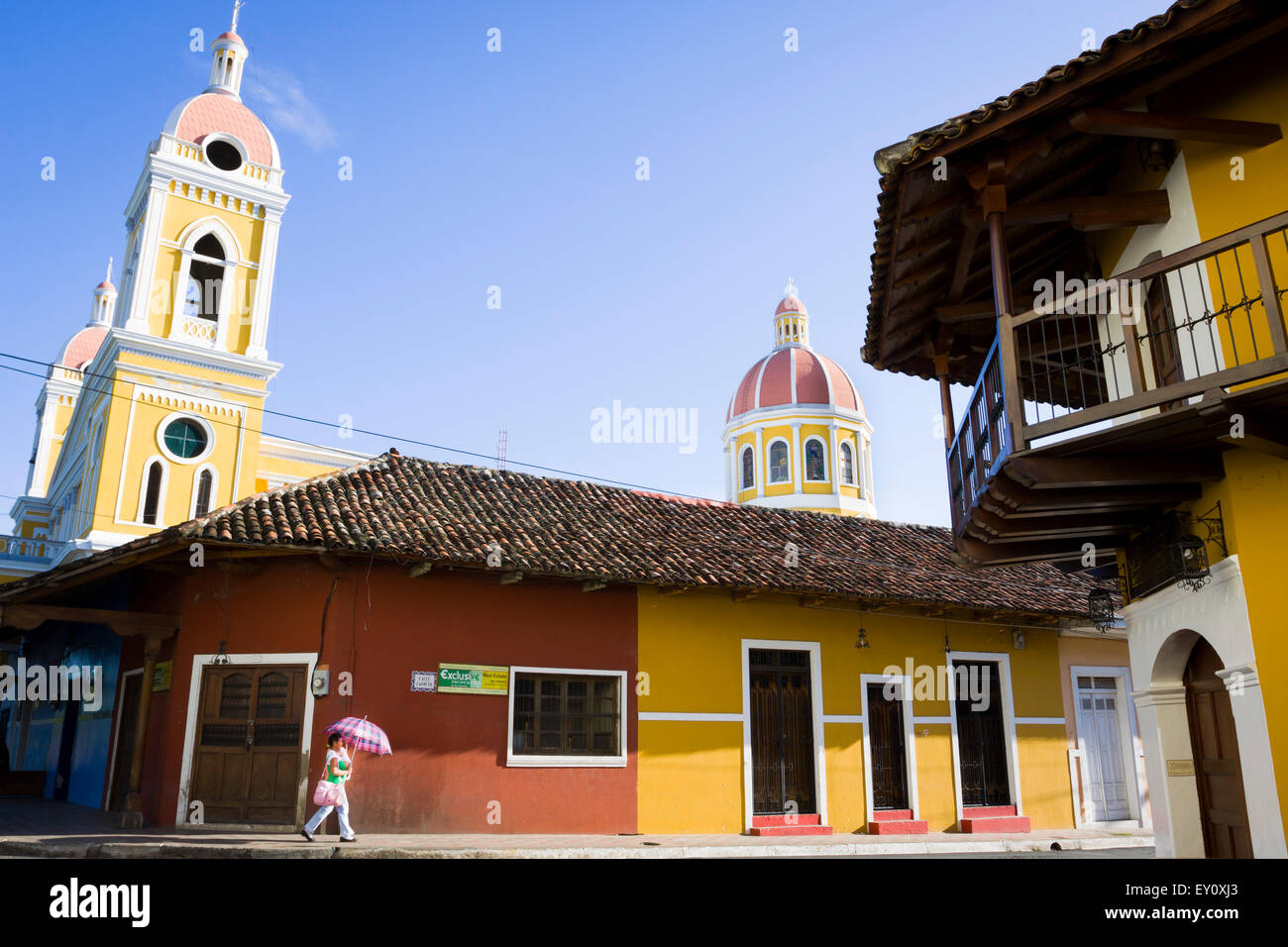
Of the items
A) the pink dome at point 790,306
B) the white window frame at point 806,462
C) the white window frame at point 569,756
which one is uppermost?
the pink dome at point 790,306

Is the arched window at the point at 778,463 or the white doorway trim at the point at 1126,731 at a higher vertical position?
the arched window at the point at 778,463

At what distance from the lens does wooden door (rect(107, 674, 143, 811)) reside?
1318 cm

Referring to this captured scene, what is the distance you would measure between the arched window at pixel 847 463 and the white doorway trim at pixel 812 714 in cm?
2049

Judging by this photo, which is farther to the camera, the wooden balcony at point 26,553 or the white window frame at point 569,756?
the wooden balcony at point 26,553

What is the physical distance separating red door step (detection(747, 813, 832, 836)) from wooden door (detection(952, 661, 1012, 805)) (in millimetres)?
2992

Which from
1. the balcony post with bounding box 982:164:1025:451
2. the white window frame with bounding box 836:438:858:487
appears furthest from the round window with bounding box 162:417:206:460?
the balcony post with bounding box 982:164:1025:451

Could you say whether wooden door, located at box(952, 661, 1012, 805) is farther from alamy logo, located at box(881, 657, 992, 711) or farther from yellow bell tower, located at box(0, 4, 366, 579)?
yellow bell tower, located at box(0, 4, 366, 579)

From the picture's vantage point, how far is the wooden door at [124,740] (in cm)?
1318

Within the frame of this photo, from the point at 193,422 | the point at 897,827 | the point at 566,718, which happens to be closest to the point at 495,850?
the point at 566,718

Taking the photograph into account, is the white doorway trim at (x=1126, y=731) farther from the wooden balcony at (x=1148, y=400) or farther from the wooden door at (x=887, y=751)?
the wooden balcony at (x=1148, y=400)

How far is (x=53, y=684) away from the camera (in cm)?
1673

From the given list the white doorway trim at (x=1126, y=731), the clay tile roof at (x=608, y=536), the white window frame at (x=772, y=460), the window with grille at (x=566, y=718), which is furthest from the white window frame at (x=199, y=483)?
the white doorway trim at (x=1126, y=731)
